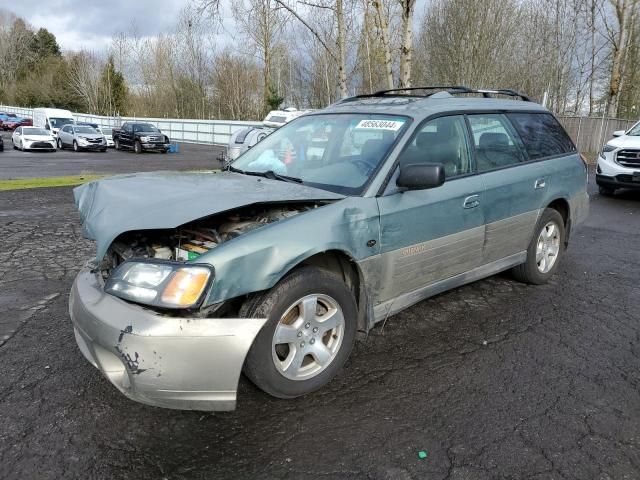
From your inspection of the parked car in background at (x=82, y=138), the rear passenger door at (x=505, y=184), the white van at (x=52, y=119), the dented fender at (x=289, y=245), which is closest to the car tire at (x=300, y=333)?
the dented fender at (x=289, y=245)

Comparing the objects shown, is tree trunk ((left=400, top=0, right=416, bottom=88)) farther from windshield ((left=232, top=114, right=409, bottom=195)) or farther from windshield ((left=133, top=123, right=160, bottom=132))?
windshield ((left=133, top=123, right=160, bottom=132))

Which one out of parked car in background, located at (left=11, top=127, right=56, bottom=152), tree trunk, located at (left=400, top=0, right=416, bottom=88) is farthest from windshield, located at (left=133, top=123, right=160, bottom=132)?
tree trunk, located at (left=400, top=0, right=416, bottom=88)

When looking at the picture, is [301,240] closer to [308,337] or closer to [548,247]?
[308,337]

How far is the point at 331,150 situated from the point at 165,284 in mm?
1806

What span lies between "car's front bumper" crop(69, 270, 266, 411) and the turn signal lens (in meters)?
0.09

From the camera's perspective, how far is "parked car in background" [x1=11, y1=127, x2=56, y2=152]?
2709 cm

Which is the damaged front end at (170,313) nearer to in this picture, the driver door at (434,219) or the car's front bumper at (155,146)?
the driver door at (434,219)

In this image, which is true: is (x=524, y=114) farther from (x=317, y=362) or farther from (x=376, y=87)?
(x=376, y=87)

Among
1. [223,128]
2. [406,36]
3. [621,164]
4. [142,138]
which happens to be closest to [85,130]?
[142,138]

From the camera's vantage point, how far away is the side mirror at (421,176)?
3145mm

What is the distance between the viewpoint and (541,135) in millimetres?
4832

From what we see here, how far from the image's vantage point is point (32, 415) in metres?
2.74

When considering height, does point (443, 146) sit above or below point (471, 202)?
above

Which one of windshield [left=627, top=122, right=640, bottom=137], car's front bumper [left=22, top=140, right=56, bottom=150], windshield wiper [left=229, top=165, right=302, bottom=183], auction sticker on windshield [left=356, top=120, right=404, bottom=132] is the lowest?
car's front bumper [left=22, top=140, right=56, bottom=150]
